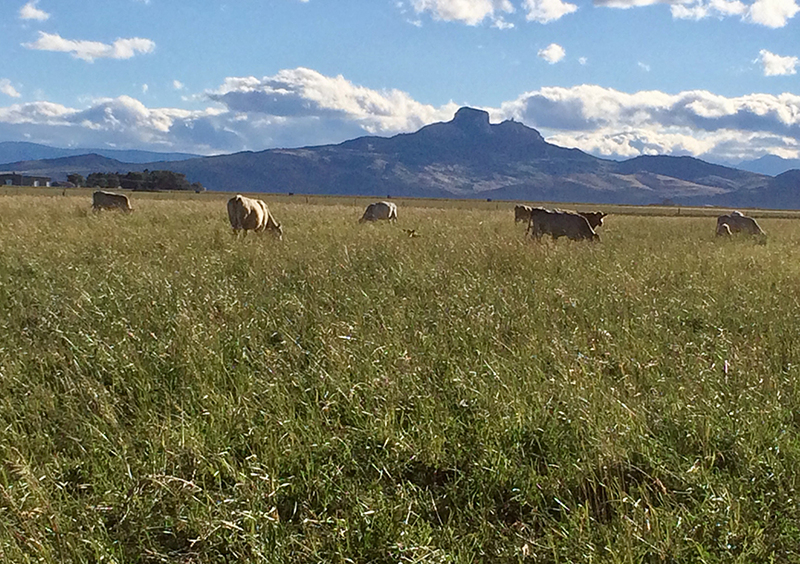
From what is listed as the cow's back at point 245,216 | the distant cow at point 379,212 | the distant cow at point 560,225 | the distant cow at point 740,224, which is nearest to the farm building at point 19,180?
the distant cow at point 379,212

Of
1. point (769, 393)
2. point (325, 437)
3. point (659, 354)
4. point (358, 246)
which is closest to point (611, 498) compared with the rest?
point (325, 437)

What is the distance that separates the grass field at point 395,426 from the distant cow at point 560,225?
9.64 meters

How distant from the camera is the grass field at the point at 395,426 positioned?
2510mm

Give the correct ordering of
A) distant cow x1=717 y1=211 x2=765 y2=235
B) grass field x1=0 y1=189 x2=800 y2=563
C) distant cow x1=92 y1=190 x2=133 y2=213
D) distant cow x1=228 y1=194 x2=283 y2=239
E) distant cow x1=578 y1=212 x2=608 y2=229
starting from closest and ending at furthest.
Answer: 1. grass field x1=0 y1=189 x2=800 y2=563
2. distant cow x1=228 y1=194 x2=283 y2=239
3. distant cow x1=578 y1=212 x2=608 y2=229
4. distant cow x1=717 y1=211 x2=765 y2=235
5. distant cow x1=92 y1=190 x2=133 y2=213

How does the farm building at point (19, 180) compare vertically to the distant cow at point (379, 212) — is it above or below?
above

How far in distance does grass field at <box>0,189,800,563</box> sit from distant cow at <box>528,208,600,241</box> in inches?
379

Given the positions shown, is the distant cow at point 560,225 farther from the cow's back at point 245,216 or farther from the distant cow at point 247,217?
the cow's back at point 245,216

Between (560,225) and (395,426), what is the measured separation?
14140 millimetres

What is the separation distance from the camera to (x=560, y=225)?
→ 16438 millimetres

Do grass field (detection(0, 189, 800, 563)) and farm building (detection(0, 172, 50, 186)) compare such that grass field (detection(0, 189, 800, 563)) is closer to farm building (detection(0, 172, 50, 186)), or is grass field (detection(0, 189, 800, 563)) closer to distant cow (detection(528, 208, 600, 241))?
distant cow (detection(528, 208, 600, 241))

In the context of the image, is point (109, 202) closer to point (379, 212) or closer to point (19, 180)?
point (379, 212)

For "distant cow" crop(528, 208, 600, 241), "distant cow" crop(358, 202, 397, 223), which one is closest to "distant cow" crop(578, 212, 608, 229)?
"distant cow" crop(528, 208, 600, 241)

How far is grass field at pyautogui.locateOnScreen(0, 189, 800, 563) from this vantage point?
8.23ft

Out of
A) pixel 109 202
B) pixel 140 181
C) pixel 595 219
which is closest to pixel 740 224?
pixel 595 219
